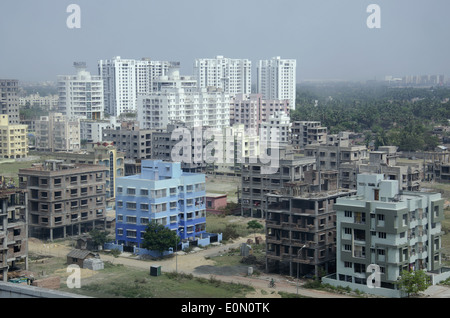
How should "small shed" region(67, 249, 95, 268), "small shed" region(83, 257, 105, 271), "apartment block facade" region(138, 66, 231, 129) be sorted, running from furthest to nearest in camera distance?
"apartment block facade" region(138, 66, 231, 129), "small shed" region(67, 249, 95, 268), "small shed" region(83, 257, 105, 271)

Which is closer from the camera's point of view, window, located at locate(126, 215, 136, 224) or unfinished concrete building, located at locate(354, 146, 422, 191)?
window, located at locate(126, 215, 136, 224)

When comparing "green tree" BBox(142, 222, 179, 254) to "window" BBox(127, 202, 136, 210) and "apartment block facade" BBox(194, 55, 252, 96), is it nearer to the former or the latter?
"window" BBox(127, 202, 136, 210)

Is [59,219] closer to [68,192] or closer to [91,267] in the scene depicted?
[68,192]

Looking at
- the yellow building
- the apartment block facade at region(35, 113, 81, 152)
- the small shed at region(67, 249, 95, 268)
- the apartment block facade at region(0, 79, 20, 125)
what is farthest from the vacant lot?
the apartment block facade at region(0, 79, 20, 125)

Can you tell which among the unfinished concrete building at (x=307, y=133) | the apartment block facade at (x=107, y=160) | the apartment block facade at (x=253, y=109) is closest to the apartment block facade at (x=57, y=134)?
the unfinished concrete building at (x=307, y=133)

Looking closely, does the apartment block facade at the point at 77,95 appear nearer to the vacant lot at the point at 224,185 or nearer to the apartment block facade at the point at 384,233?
the vacant lot at the point at 224,185

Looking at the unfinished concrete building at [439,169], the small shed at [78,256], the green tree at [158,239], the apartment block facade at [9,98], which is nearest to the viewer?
the small shed at [78,256]

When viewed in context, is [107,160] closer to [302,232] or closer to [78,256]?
[78,256]
